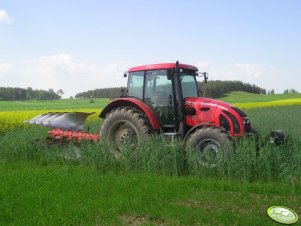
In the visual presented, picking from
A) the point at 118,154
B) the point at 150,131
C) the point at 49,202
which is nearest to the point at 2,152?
the point at 118,154

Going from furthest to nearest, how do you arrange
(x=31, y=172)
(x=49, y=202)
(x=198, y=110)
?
(x=198, y=110), (x=31, y=172), (x=49, y=202)

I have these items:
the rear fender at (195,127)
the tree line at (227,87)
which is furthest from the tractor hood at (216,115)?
the tree line at (227,87)

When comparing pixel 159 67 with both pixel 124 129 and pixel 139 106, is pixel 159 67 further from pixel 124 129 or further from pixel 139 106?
pixel 124 129

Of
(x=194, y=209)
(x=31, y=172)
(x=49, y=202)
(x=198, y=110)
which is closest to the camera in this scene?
(x=194, y=209)

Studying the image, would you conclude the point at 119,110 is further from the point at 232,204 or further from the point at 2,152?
the point at 232,204

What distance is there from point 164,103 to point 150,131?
0.73 meters

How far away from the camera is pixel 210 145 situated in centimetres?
793

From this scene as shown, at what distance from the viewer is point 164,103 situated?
29.6 feet

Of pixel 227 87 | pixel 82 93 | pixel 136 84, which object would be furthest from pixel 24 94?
pixel 136 84

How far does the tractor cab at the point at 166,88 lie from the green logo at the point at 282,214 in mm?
3782

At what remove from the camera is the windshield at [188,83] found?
29.9ft

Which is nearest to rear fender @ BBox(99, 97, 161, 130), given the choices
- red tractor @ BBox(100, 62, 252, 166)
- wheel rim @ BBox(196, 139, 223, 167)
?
red tractor @ BBox(100, 62, 252, 166)

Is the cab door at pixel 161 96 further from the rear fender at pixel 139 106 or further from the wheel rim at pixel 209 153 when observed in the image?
the wheel rim at pixel 209 153

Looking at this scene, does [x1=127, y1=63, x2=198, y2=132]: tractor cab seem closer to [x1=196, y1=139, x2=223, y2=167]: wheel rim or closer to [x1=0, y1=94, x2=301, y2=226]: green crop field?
[x1=0, y1=94, x2=301, y2=226]: green crop field
